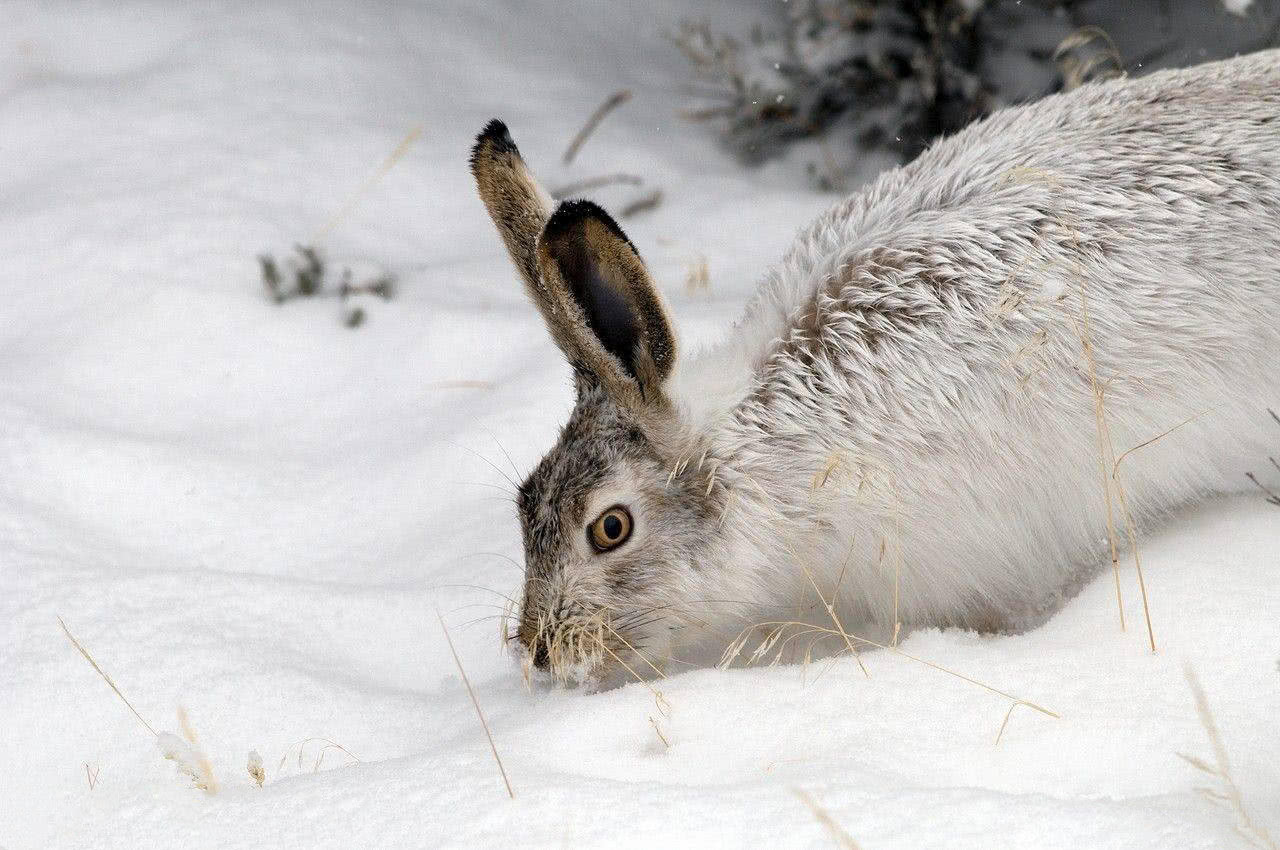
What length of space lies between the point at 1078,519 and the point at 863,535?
0.55 m

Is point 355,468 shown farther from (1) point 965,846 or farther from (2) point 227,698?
(1) point 965,846

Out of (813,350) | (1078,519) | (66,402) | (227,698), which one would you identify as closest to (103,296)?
(66,402)

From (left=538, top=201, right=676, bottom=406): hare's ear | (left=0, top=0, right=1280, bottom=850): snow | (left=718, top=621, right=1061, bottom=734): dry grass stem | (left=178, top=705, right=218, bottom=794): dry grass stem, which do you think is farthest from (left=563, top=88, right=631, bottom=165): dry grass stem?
(left=178, top=705, right=218, bottom=794): dry grass stem

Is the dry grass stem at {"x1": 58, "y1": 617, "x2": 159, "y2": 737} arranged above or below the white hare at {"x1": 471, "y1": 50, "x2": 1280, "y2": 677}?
below

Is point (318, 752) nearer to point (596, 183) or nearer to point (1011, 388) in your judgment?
point (1011, 388)

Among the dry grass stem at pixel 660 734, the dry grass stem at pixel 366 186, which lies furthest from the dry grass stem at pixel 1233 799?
the dry grass stem at pixel 366 186

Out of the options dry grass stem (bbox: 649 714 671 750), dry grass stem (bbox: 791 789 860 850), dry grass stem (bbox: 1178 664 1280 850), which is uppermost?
dry grass stem (bbox: 1178 664 1280 850)

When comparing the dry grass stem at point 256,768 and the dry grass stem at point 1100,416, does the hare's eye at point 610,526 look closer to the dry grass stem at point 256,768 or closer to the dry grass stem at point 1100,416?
the dry grass stem at point 256,768

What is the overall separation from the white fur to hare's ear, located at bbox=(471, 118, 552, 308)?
544mm

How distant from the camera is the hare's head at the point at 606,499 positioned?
3.12 meters

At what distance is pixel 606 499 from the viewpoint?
10.6ft

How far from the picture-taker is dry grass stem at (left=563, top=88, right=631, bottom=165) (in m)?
6.46

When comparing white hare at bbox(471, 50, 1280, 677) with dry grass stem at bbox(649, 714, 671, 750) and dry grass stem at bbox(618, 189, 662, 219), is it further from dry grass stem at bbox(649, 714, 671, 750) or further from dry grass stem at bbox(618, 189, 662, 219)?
dry grass stem at bbox(618, 189, 662, 219)

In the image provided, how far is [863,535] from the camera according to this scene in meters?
3.18
